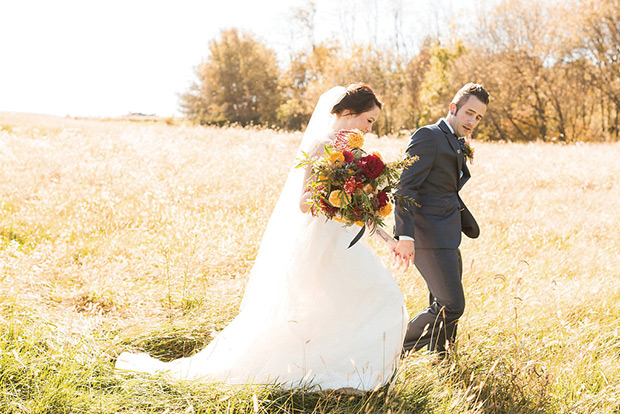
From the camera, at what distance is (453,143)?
11.8 feet

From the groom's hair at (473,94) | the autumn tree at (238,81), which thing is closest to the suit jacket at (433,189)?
the groom's hair at (473,94)

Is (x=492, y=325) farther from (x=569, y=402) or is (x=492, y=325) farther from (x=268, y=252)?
(x=268, y=252)

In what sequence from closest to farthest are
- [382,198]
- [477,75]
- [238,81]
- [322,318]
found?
[382,198] < [322,318] < [477,75] < [238,81]

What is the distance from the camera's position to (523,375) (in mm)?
3414

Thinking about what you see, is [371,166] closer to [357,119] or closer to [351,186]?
[351,186]

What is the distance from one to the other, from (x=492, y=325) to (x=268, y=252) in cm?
219

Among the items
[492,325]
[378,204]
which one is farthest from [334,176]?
[492,325]

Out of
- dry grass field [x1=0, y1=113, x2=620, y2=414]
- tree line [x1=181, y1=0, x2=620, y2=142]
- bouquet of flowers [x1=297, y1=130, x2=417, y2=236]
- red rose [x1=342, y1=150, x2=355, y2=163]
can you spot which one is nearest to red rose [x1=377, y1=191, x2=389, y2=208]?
bouquet of flowers [x1=297, y1=130, x2=417, y2=236]

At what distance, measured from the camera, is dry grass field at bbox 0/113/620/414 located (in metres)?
3.01

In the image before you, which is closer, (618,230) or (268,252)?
(268,252)

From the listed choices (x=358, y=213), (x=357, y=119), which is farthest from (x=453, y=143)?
(x=358, y=213)

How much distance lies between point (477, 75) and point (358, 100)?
97.8 feet

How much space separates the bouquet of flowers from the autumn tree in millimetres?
34961

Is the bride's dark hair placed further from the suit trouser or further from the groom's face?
the suit trouser
